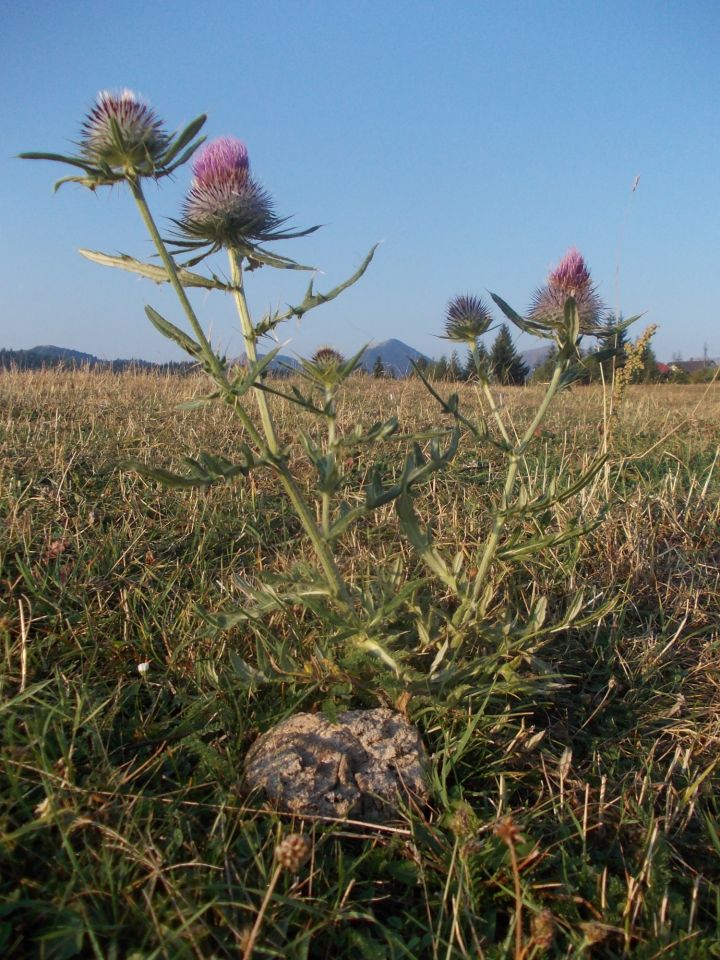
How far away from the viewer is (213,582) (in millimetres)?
2783

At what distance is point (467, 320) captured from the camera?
9.73 feet

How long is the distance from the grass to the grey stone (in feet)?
0.22

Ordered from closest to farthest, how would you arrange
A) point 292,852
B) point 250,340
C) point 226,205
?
point 292,852
point 250,340
point 226,205

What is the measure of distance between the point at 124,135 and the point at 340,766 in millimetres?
2164

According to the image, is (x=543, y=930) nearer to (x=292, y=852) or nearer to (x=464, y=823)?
(x=464, y=823)

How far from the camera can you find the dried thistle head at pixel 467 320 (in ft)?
9.47

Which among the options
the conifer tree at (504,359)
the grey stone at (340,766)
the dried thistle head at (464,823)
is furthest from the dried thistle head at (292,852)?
the conifer tree at (504,359)

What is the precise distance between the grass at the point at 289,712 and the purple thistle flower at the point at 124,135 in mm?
1515

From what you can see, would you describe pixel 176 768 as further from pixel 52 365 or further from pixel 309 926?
pixel 52 365

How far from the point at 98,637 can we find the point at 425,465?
1.35m

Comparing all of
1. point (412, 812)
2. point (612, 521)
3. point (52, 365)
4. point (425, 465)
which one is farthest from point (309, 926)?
point (52, 365)

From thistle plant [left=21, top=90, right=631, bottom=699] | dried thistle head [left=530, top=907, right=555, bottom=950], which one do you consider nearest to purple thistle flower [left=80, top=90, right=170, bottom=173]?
thistle plant [left=21, top=90, right=631, bottom=699]

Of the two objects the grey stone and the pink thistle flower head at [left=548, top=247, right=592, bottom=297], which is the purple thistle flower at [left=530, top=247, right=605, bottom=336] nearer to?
the pink thistle flower head at [left=548, top=247, right=592, bottom=297]

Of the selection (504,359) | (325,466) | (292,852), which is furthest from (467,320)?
(504,359)
